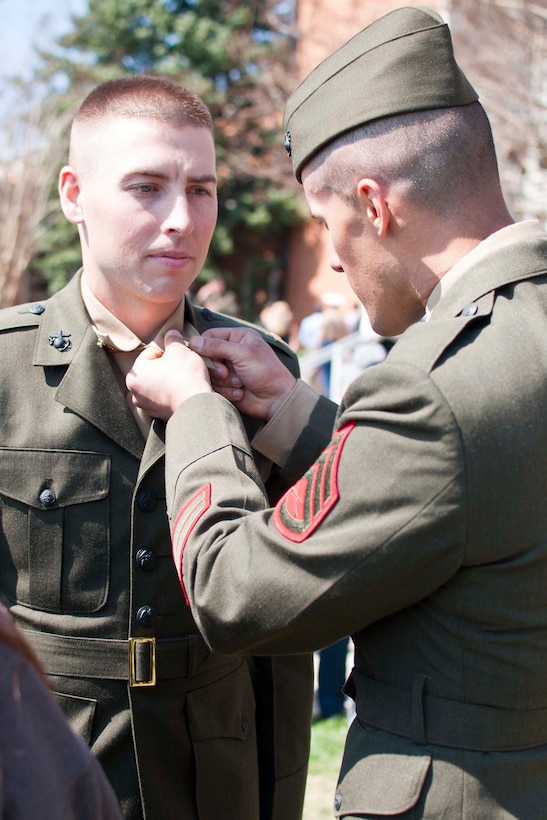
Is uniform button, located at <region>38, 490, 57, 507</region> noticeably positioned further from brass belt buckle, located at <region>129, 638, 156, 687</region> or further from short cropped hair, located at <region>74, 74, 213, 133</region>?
short cropped hair, located at <region>74, 74, 213, 133</region>

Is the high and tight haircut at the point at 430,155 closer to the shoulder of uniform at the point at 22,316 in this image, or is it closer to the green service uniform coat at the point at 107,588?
the green service uniform coat at the point at 107,588

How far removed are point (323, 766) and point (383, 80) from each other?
3483 millimetres

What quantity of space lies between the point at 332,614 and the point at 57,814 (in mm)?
619

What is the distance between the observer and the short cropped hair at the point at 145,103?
211cm

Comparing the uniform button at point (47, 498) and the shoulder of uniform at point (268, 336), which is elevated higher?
the shoulder of uniform at point (268, 336)

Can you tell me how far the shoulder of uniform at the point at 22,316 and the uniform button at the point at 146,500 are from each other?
52 centimetres

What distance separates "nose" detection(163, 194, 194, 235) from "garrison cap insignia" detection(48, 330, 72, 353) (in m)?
0.36

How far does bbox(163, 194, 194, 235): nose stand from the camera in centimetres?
206

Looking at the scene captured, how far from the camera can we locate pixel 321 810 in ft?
12.7

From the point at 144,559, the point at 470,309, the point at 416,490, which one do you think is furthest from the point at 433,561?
the point at 144,559

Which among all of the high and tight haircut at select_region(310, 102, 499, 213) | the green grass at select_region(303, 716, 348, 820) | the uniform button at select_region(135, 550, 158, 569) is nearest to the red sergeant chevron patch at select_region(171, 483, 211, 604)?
the uniform button at select_region(135, 550, 158, 569)

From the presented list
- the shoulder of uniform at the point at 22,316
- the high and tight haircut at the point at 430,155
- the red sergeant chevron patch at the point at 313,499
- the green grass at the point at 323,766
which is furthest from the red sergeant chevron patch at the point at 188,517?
the green grass at the point at 323,766

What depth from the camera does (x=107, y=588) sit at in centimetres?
201

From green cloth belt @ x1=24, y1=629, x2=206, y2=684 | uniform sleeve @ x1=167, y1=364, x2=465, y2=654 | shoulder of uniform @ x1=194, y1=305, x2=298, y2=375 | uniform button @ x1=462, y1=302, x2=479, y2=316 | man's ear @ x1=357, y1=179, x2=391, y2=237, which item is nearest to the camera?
uniform sleeve @ x1=167, y1=364, x2=465, y2=654
